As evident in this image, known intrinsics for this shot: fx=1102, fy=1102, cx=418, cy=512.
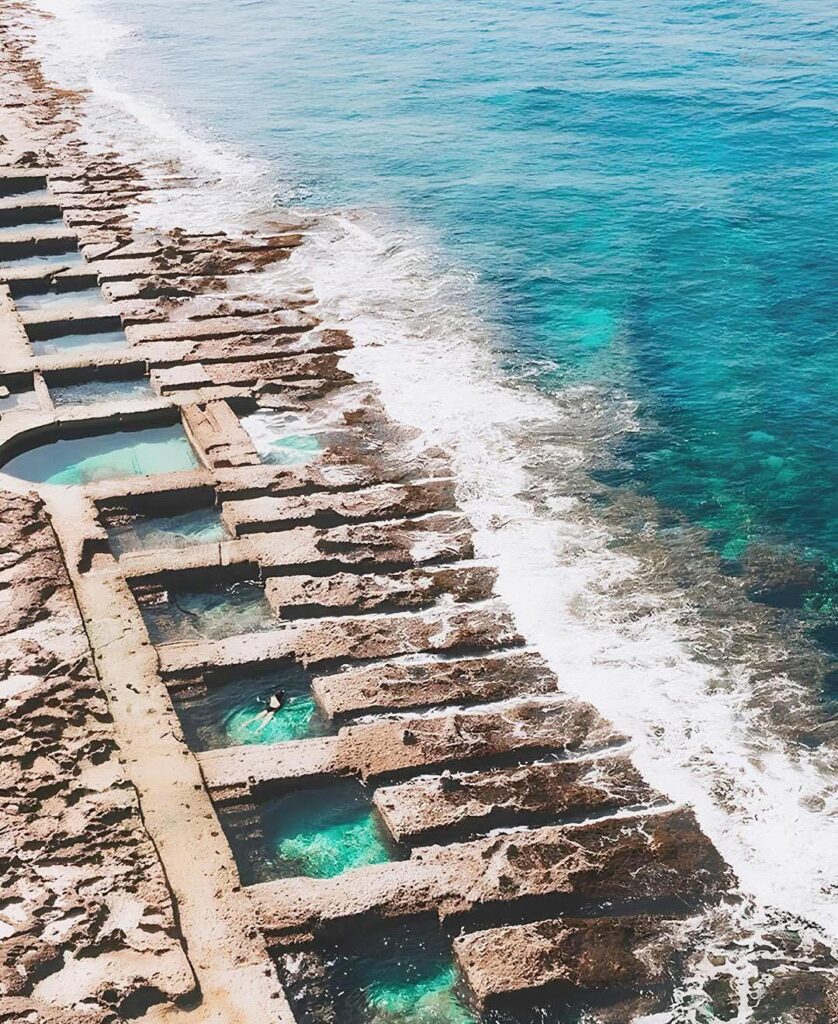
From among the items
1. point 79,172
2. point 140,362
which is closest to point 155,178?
point 79,172

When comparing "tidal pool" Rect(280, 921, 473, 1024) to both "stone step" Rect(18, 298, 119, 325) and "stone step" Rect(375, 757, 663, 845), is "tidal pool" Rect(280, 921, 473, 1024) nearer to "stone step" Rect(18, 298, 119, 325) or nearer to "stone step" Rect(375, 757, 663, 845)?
"stone step" Rect(375, 757, 663, 845)

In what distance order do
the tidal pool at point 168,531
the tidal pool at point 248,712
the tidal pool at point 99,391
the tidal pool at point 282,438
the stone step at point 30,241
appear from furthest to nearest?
the stone step at point 30,241, the tidal pool at point 99,391, the tidal pool at point 282,438, the tidal pool at point 168,531, the tidal pool at point 248,712

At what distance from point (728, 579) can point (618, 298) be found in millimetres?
13954

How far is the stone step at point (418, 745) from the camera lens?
16328 millimetres

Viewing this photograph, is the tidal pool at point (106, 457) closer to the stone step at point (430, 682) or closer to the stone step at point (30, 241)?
the stone step at point (430, 682)

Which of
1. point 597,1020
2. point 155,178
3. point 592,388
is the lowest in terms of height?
point 597,1020

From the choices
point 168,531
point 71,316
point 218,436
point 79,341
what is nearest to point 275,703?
point 168,531

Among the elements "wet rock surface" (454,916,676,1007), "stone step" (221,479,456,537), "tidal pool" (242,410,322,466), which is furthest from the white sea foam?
"tidal pool" (242,410,322,466)

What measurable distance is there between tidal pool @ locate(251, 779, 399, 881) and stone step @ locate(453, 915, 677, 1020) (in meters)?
2.10

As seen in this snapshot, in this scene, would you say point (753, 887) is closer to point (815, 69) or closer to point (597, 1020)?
point (597, 1020)

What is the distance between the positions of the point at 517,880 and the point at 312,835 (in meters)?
3.04

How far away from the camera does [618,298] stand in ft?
108

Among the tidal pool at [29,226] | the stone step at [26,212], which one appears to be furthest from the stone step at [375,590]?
the stone step at [26,212]

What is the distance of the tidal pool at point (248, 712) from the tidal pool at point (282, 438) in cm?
713
